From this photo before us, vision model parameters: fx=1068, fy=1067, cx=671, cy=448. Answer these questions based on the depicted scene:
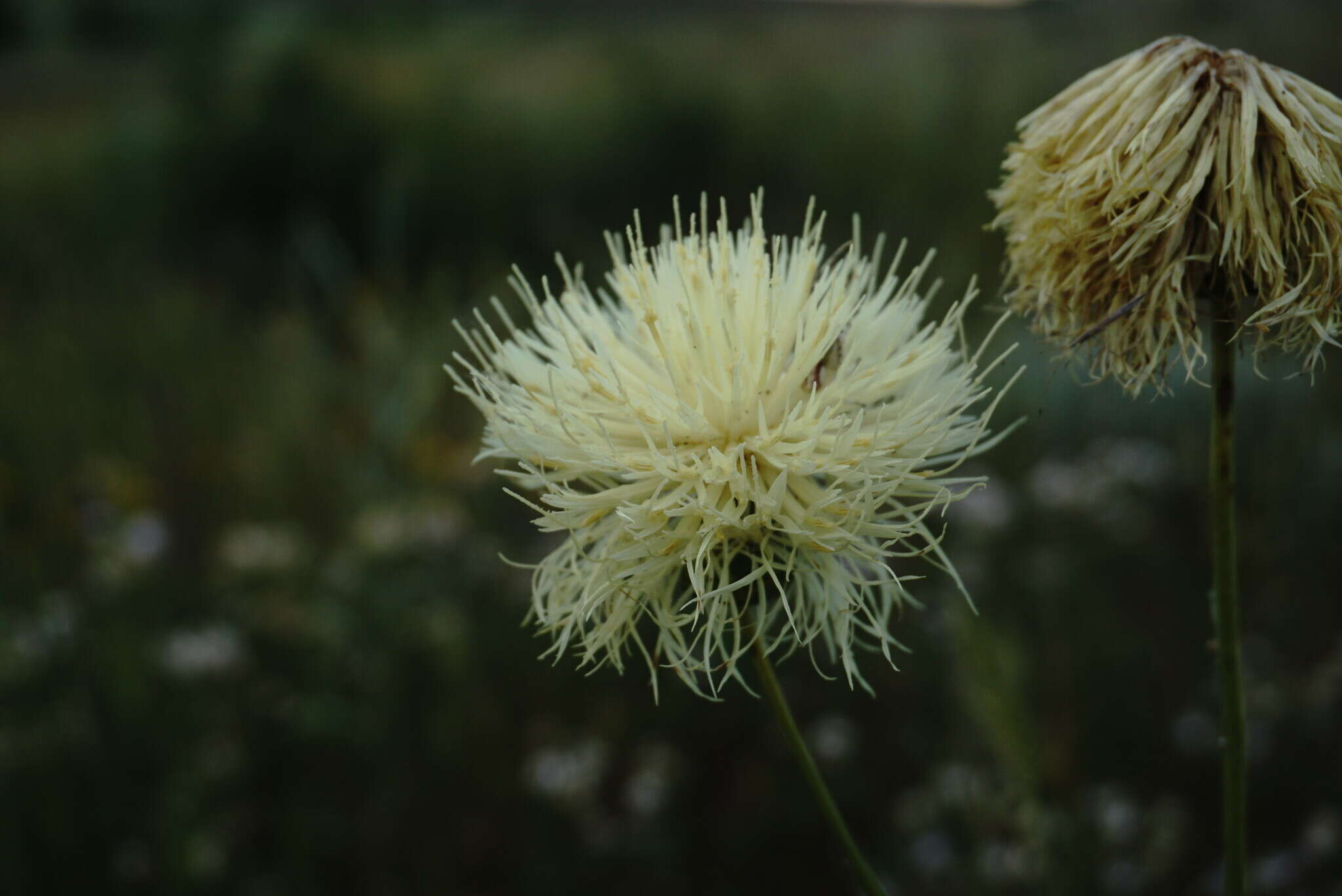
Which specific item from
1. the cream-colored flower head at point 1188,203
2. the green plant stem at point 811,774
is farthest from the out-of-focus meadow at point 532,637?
the green plant stem at point 811,774

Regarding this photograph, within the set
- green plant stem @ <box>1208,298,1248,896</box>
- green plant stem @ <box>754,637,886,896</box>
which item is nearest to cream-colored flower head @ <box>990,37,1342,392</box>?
green plant stem @ <box>1208,298,1248,896</box>

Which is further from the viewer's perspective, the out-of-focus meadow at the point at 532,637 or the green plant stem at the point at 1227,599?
the out-of-focus meadow at the point at 532,637

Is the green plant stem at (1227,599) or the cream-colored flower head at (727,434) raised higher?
the cream-colored flower head at (727,434)

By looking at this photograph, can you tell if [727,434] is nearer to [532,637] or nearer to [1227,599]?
[1227,599]

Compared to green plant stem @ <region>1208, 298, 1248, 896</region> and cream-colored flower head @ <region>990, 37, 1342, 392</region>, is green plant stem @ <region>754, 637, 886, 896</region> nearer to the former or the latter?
green plant stem @ <region>1208, 298, 1248, 896</region>

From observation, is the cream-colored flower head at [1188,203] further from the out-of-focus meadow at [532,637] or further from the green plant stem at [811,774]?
the green plant stem at [811,774]

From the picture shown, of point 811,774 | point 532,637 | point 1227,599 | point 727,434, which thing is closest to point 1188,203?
point 1227,599

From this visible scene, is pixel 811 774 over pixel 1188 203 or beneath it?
beneath
